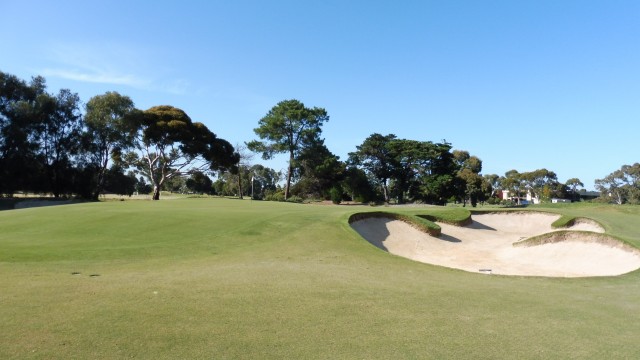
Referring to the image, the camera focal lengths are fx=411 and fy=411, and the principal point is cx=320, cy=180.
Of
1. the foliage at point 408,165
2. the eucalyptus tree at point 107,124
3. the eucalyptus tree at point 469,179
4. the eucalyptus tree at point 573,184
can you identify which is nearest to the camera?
the eucalyptus tree at point 107,124

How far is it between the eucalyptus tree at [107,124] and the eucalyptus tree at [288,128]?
17546 mm

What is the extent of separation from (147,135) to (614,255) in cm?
4870

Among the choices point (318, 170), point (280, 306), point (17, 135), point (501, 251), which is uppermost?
point (17, 135)

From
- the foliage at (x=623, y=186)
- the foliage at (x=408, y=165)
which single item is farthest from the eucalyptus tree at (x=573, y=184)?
the foliage at (x=408, y=165)

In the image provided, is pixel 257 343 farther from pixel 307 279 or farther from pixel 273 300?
pixel 307 279

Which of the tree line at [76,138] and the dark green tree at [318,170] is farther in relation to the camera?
the dark green tree at [318,170]

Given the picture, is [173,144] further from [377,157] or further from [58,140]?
[377,157]

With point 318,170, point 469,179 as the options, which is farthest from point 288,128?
point 469,179

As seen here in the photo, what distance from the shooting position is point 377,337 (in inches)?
226

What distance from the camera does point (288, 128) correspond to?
60625 mm

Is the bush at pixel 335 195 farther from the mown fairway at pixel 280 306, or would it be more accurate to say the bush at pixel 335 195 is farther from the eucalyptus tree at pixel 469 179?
the mown fairway at pixel 280 306

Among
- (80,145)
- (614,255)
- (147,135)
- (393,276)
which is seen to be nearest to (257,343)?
(393,276)

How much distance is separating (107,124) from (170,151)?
29.3 feet

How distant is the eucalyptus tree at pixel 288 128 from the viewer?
59.7 meters
